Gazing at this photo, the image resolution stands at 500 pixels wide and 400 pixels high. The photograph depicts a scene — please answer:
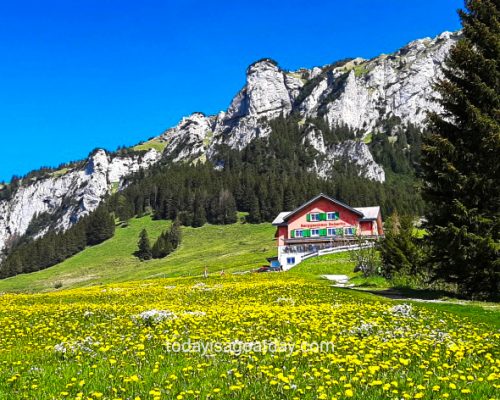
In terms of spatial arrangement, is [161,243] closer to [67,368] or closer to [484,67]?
[484,67]

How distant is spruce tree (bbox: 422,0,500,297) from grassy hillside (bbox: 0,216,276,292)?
51.6 meters

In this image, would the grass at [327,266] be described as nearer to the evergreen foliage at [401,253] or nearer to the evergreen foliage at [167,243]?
the evergreen foliage at [401,253]

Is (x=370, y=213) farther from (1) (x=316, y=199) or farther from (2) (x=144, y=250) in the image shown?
(2) (x=144, y=250)

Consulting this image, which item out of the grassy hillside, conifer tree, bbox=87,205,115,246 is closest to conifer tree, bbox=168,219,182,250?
the grassy hillside

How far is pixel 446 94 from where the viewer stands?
26.2 m

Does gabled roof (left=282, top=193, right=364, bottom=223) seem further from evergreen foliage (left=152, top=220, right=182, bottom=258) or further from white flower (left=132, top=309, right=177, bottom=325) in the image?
white flower (left=132, top=309, right=177, bottom=325)

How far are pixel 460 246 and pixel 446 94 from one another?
29.8 feet

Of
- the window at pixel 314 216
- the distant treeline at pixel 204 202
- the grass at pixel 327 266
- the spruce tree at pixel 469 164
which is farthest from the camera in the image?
the distant treeline at pixel 204 202

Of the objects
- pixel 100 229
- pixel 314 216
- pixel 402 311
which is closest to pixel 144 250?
pixel 100 229

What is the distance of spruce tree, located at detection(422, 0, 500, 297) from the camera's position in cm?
2345

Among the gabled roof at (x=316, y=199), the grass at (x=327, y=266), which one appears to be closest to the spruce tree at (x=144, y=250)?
the gabled roof at (x=316, y=199)

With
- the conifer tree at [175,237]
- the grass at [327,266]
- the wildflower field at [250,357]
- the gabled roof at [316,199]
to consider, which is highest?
the gabled roof at [316,199]

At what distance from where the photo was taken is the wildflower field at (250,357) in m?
7.44

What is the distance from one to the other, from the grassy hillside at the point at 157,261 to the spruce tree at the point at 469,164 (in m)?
51.6
